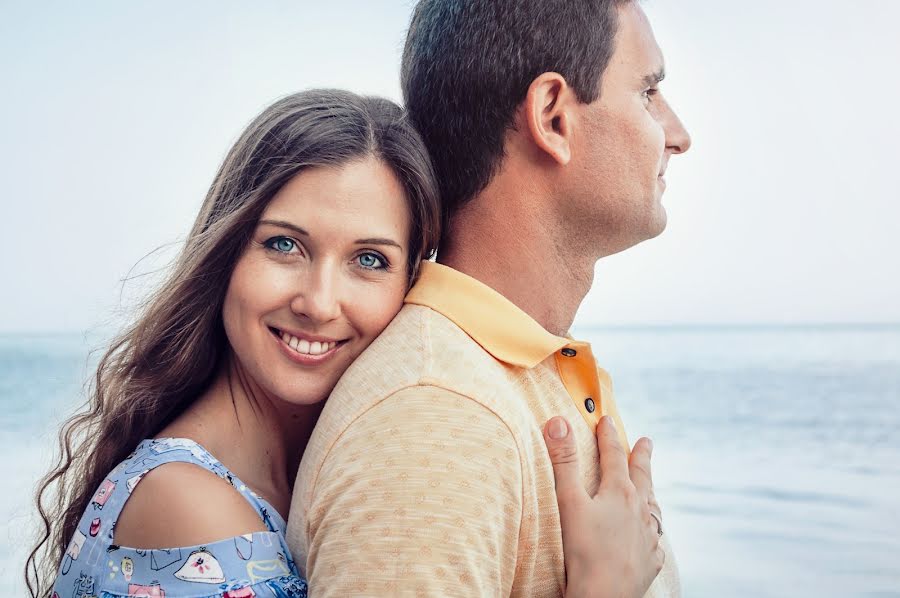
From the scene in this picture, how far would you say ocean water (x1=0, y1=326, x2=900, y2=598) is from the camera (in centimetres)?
593

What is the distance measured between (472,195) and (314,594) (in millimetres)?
728

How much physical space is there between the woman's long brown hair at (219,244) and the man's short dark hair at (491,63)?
0.07 meters

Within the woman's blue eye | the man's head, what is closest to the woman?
the woman's blue eye

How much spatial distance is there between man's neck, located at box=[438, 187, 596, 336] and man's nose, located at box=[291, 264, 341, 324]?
252 millimetres

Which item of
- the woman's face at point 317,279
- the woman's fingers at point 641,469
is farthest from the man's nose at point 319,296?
the woman's fingers at point 641,469

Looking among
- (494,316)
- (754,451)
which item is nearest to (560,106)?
(494,316)

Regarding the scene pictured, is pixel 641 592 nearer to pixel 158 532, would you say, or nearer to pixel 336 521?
pixel 336 521

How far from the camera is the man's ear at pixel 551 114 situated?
60.0 inches

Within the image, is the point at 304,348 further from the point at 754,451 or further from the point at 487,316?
the point at 754,451

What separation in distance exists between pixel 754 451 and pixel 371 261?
26.1ft

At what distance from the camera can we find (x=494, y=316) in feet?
4.67

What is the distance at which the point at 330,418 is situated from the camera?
1.32m

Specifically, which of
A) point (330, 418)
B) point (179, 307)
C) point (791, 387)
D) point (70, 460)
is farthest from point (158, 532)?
point (791, 387)

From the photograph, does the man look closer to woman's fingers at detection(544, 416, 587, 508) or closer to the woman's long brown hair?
woman's fingers at detection(544, 416, 587, 508)
